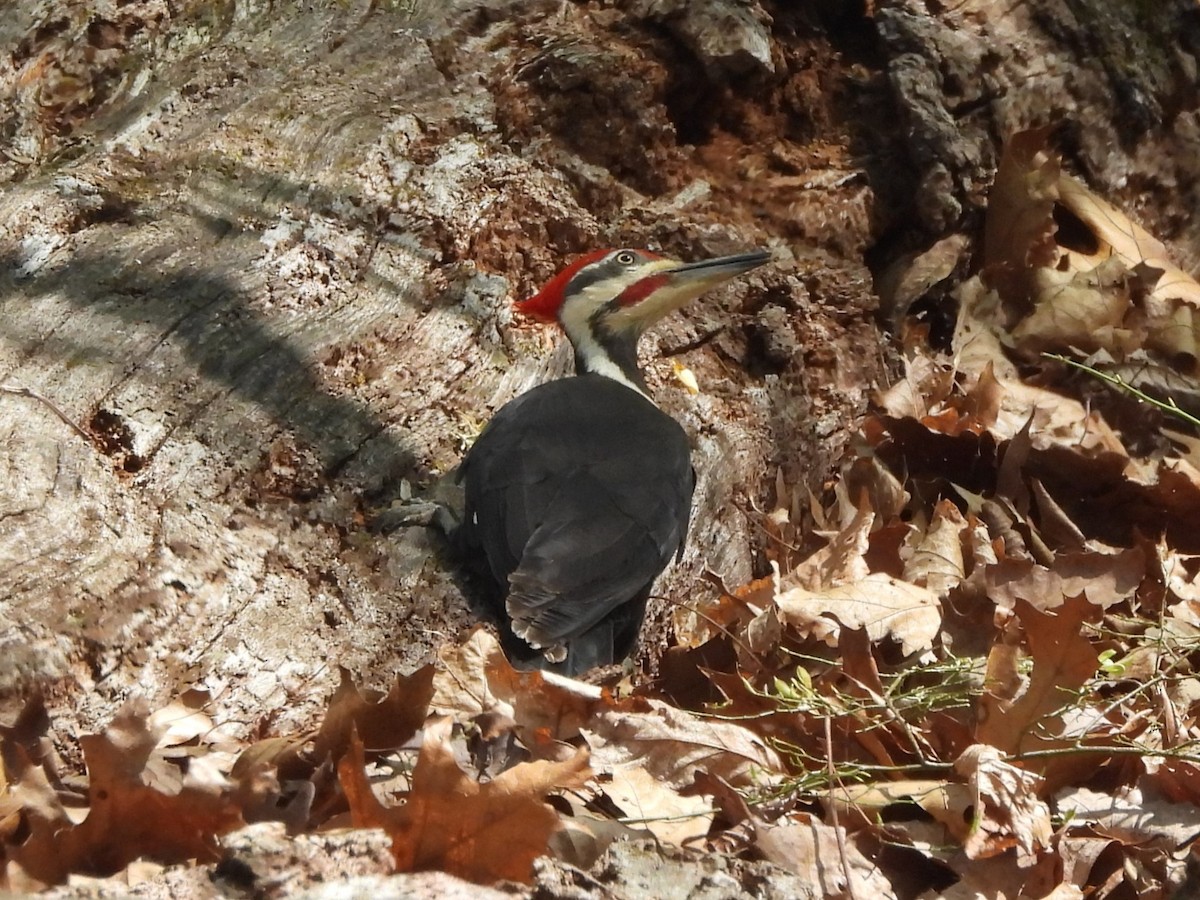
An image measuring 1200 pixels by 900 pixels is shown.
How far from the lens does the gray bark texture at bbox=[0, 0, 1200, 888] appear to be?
10.3 feet

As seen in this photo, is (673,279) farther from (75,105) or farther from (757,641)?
(75,105)

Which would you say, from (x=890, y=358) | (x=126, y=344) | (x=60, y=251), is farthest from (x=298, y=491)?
(x=890, y=358)

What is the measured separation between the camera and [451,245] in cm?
428

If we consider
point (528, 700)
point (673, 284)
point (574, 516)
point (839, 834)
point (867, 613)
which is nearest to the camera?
point (839, 834)

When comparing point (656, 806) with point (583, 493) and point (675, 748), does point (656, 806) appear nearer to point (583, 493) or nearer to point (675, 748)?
point (675, 748)

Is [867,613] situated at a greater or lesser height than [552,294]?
lesser

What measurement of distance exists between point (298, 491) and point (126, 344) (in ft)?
2.00

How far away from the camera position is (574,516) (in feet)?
13.1

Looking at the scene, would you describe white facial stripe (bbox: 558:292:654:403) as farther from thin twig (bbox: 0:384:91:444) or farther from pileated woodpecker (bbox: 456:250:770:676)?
thin twig (bbox: 0:384:91:444)

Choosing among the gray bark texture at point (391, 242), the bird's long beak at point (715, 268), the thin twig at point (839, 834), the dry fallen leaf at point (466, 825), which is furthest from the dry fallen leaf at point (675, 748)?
the bird's long beak at point (715, 268)

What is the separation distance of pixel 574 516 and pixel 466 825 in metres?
1.93

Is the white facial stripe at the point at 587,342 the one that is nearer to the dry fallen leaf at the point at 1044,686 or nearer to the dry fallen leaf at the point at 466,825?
the dry fallen leaf at the point at 1044,686

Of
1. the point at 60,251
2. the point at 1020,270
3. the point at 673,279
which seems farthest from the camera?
the point at 1020,270

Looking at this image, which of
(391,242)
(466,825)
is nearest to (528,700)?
(466,825)
